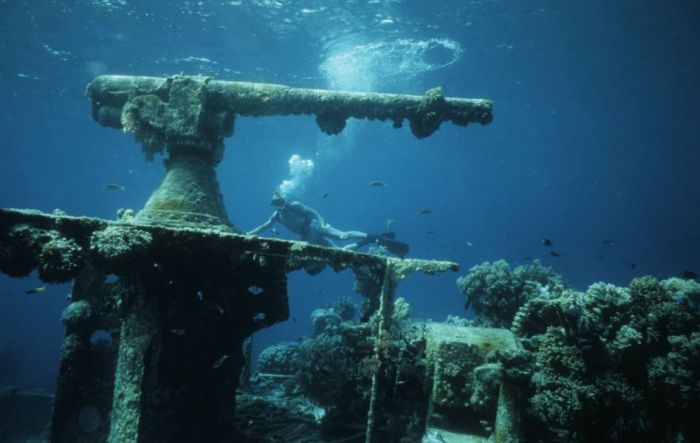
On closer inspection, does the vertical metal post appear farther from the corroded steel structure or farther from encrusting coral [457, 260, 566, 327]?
encrusting coral [457, 260, 566, 327]

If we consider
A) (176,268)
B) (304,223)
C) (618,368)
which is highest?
(304,223)

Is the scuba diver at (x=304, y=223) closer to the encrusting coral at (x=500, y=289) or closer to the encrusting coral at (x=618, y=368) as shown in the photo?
the encrusting coral at (x=500, y=289)

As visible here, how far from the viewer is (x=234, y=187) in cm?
8838

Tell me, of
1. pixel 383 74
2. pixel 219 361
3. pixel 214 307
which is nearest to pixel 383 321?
pixel 214 307

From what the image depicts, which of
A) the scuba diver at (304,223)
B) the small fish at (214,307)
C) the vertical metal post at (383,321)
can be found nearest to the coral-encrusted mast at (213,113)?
the small fish at (214,307)

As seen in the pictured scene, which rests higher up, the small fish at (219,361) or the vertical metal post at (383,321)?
the vertical metal post at (383,321)

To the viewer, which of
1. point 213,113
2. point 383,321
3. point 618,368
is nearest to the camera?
point 618,368

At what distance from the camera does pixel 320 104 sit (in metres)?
6.93

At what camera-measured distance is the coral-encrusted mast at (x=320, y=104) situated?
6664mm

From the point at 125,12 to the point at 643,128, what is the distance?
5031 cm

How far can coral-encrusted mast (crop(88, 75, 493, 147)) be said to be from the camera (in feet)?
21.9

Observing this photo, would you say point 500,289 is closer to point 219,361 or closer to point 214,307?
point 219,361

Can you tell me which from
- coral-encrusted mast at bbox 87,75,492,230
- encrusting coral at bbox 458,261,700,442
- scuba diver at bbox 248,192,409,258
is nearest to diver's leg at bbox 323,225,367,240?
scuba diver at bbox 248,192,409,258

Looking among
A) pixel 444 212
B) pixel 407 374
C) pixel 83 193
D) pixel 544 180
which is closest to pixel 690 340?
pixel 407 374
